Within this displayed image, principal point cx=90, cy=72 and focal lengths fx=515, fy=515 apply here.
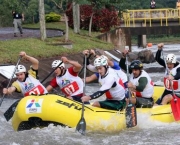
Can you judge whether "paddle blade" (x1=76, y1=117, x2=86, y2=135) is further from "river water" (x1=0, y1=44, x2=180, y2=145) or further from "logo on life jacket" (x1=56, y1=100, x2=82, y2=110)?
"logo on life jacket" (x1=56, y1=100, x2=82, y2=110)

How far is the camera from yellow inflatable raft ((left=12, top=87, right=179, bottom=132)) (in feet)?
33.0

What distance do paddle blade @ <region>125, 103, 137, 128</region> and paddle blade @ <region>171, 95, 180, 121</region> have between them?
110 centimetres

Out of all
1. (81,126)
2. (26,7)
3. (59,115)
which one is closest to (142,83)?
(81,126)

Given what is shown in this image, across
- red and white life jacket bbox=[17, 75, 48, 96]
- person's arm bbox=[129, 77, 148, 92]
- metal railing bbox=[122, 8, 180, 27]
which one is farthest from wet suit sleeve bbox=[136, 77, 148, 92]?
metal railing bbox=[122, 8, 180, 27]

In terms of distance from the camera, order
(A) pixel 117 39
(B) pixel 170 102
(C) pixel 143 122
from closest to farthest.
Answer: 1. (C) pixel 143 122
2. (B) pixel 170 102
3. (A) pixel 117 39

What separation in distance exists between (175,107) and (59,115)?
2765mm

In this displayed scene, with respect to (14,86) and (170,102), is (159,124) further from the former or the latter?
(14,86)

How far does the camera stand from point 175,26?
38.2 metres

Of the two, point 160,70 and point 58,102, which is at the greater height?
point 58,102

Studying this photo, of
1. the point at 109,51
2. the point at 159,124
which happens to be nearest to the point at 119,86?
the point at 159,124

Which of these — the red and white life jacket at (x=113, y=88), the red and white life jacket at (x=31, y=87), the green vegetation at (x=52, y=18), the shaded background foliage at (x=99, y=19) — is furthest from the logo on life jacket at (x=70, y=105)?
the green vegetation at (x=52, y=18)

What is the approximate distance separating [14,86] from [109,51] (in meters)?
14.3

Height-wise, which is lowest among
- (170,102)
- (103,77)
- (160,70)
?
(160,70)

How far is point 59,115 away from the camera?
10.1 m
